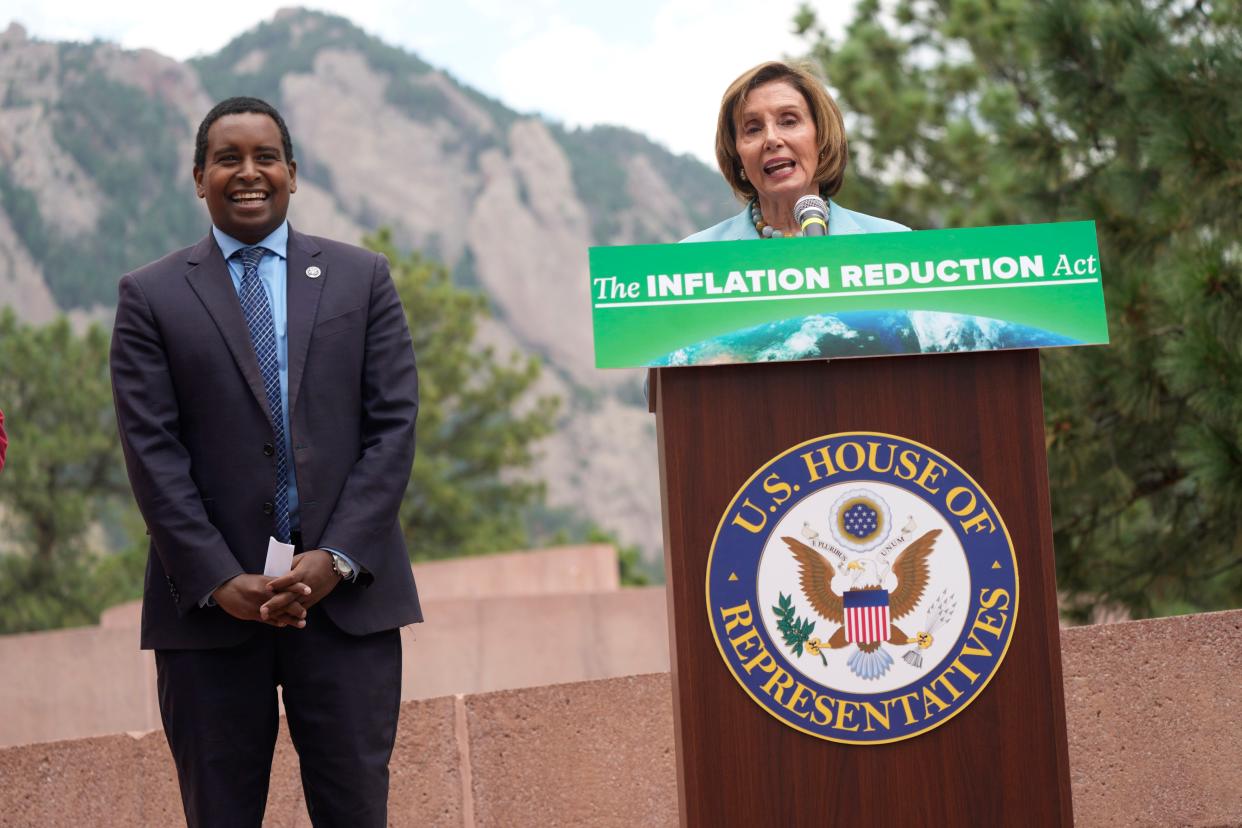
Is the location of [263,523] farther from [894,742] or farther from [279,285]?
[894,742]

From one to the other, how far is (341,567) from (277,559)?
11 centimetres

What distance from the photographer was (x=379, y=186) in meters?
84.6

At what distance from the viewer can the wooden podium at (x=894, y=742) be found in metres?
2.22

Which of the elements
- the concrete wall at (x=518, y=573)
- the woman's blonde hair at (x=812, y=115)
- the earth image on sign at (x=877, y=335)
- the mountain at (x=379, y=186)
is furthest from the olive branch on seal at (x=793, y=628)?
→ the mountain at (x=379, y=186)

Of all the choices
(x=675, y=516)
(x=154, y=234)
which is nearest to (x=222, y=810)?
(x=675, y=516)

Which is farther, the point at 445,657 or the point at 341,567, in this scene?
the point at 445,657

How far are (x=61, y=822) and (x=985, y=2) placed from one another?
32.0 ft

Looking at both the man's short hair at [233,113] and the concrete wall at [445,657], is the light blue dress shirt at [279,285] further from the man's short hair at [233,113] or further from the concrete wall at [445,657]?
the concrete wall at [445,657]

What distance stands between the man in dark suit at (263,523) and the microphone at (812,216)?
0.76 metres

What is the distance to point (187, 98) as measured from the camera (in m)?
84.6

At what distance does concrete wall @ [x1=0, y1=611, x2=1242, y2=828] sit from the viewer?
A: 355 cm

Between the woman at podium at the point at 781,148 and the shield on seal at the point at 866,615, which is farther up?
the woman at podium at the point at 781,148

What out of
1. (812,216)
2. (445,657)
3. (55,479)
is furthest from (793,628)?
(55,479)

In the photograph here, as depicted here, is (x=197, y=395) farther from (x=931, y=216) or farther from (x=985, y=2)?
(x=931, y=216)
